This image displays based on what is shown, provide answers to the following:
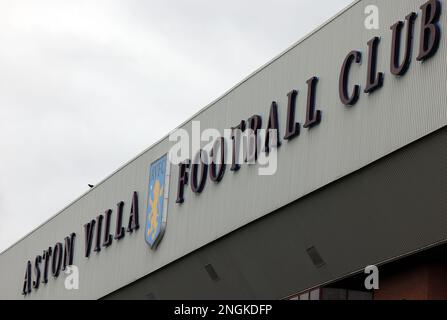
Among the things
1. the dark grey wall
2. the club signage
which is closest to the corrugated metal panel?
the club signage

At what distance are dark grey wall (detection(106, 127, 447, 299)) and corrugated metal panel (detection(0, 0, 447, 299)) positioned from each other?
40cm

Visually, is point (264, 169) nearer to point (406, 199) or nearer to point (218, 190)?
point (218, 190)

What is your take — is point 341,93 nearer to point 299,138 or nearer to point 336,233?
point 299,138

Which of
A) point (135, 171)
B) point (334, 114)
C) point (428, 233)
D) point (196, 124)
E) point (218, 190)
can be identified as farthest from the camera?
point (135, 171)

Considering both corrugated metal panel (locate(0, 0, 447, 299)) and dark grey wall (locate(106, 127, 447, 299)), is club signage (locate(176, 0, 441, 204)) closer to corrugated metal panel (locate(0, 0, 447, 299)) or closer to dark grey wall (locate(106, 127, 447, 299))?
corrugated metal panel (locate(0, 0, 447, 299))

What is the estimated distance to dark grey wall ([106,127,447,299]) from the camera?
88.8 feet

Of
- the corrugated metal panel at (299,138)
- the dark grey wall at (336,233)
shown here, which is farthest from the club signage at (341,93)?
the dark grey wall at (336,233)

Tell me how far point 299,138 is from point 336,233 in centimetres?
317

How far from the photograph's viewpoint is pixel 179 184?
3931 cm

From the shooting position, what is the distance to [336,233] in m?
30.8

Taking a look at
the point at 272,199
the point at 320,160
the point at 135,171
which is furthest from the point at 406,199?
the point at 135,171
